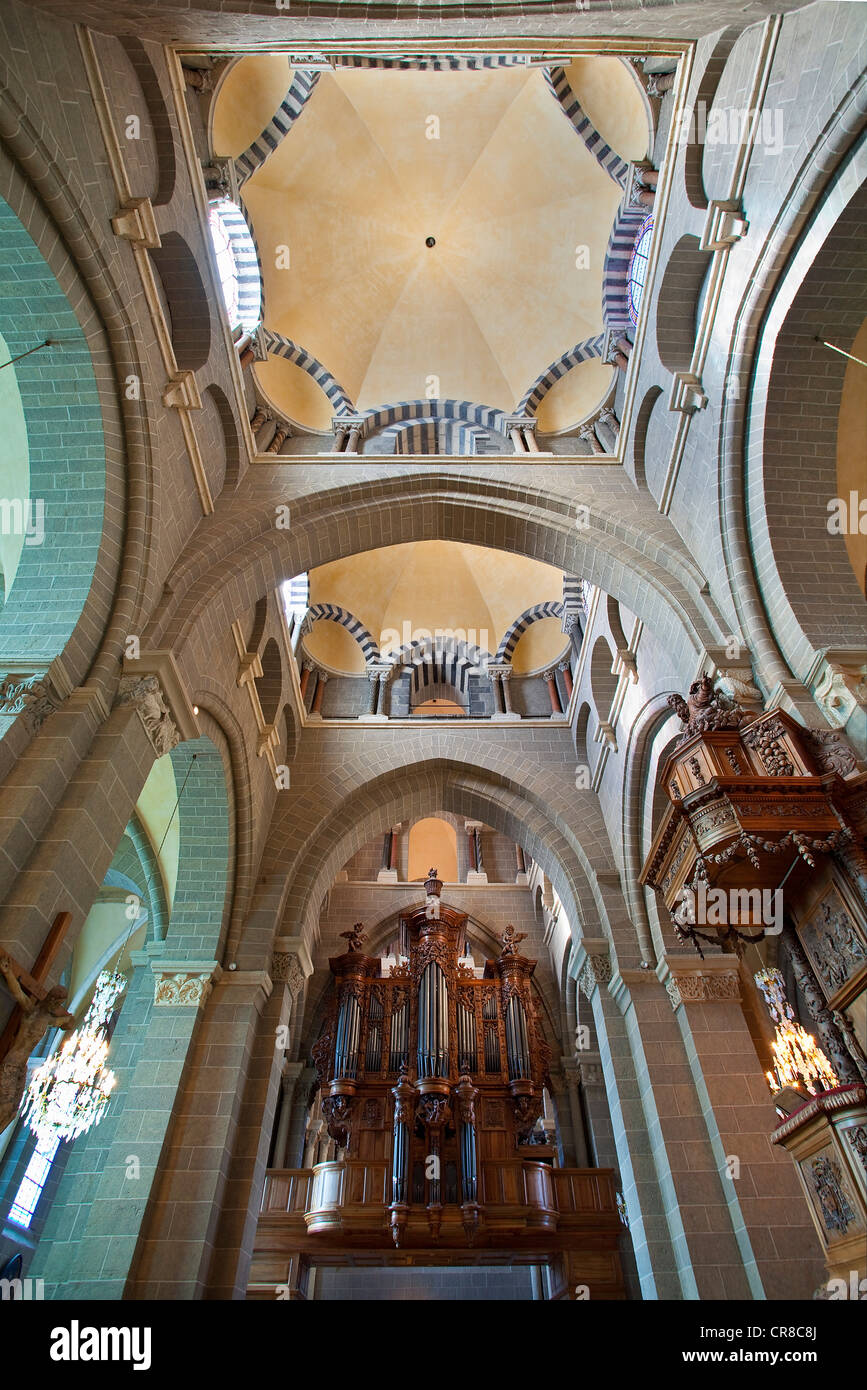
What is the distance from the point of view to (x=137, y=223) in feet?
22.4

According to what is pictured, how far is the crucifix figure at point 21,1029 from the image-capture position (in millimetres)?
4867

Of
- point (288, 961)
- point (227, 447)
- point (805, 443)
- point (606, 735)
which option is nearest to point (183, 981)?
point (288, 961)

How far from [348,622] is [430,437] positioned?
11.5 feet

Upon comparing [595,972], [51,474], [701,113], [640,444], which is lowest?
[595,972]

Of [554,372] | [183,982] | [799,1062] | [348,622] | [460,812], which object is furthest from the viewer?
[348,622]

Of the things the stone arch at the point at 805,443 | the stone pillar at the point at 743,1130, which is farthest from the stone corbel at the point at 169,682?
the stone pillar at the point at 743,1130

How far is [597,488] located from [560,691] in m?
4.08

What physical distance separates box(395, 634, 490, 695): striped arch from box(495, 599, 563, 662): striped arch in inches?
11.8

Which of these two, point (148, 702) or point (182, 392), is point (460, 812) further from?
point (182, 392)

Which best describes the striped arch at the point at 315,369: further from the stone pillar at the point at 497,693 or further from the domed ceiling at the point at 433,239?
the stone pillar at the point at 497,693

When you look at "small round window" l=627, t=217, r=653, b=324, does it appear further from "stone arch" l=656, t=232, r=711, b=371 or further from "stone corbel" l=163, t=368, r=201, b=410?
"stone corbel" l=163, t=368, r=201, b=410

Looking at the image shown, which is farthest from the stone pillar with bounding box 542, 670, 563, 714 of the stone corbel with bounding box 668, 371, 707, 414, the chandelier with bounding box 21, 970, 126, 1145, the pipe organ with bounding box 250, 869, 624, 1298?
the chandelier with bounding box 21, 970, 126, 1145

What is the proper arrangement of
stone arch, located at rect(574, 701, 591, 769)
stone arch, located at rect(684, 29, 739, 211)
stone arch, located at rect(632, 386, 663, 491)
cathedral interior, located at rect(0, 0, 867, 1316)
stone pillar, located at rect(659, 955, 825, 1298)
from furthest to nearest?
stone arch, located at rect(574, 701, 591, 769), stone arch, located at rect(632, 386, 663, 491), stone arch, located at rect(684, 29, 739, 211), stone pillar, located at rect(659, 955, 825, 1298), cathedral interior, located at rect(0, 0, 867, 1316)

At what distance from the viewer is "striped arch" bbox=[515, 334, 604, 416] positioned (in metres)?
12.0
